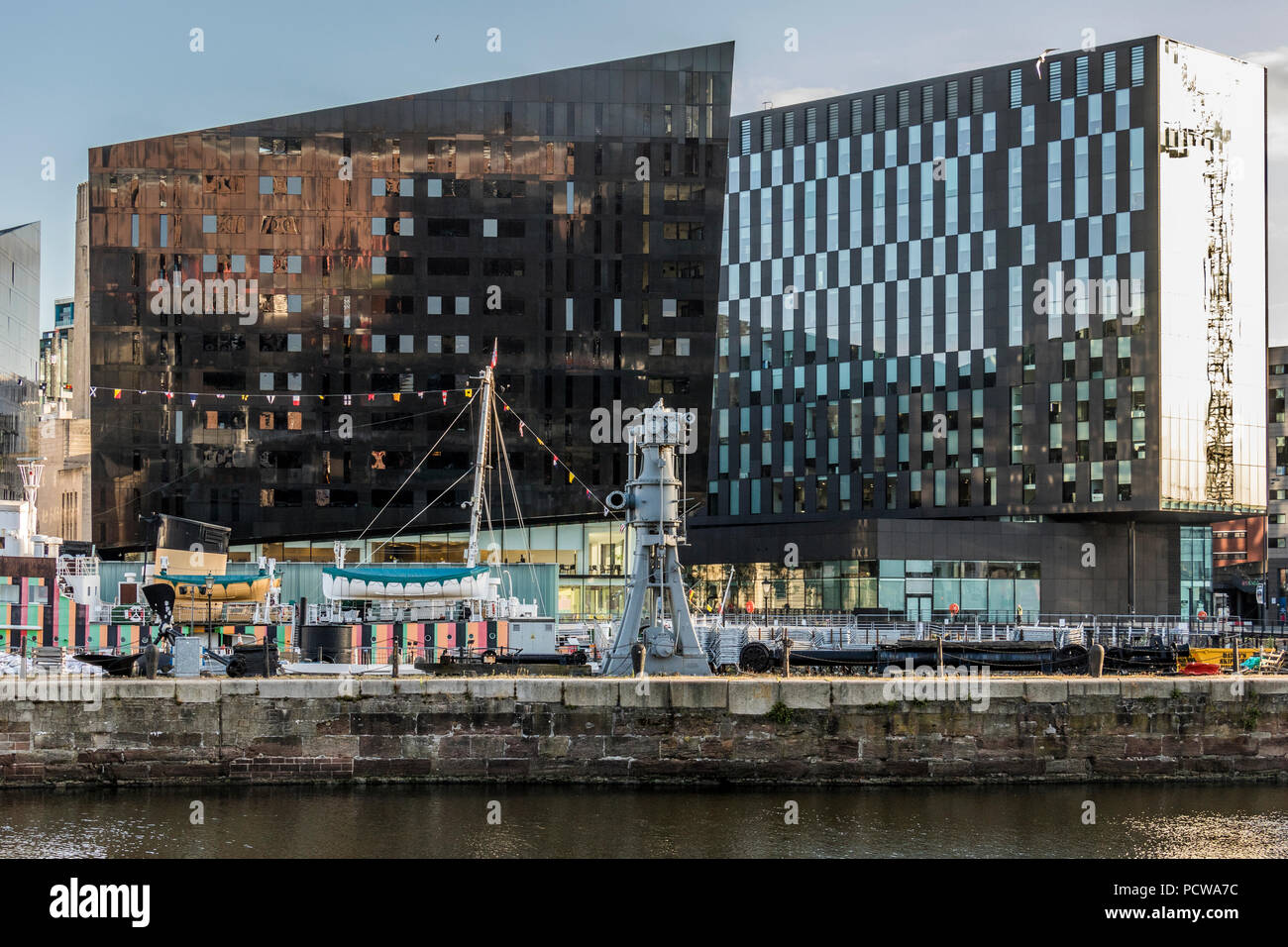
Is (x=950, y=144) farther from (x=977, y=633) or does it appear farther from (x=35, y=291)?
(x=35, y=291)

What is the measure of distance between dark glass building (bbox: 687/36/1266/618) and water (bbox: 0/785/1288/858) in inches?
2469

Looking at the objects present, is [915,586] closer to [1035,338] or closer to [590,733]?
[1035,338]

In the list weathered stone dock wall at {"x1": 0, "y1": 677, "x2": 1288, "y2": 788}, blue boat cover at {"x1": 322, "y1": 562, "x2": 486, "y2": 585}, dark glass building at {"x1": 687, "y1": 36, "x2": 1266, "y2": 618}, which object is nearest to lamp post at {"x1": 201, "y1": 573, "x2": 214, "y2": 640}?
blue boat cover at {"x1": 322, "y1": 562, "x2": 486, "y2": 585}

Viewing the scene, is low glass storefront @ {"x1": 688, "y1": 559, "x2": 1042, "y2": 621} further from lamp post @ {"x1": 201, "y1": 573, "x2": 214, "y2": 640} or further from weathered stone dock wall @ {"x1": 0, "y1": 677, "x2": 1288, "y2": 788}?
weathered stone dock wall @ {"x1": 0, "y1": 677, "x2": 1288, "y2": 788}

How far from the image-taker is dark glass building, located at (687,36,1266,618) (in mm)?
104312

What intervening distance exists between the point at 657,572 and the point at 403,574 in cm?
1242

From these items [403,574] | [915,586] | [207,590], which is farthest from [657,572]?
[915,586]

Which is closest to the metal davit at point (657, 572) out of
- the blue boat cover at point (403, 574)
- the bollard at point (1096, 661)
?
the bollard at point (1096, 661)

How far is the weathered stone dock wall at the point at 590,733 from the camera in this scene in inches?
1331

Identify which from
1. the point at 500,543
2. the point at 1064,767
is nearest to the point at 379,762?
the point at 1064,767

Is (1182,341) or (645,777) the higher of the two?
(1182,341)

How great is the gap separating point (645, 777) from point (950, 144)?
88.6m

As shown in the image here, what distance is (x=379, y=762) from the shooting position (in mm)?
34188

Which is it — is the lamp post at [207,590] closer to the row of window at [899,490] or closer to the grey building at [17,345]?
the row of window at [899,490]
